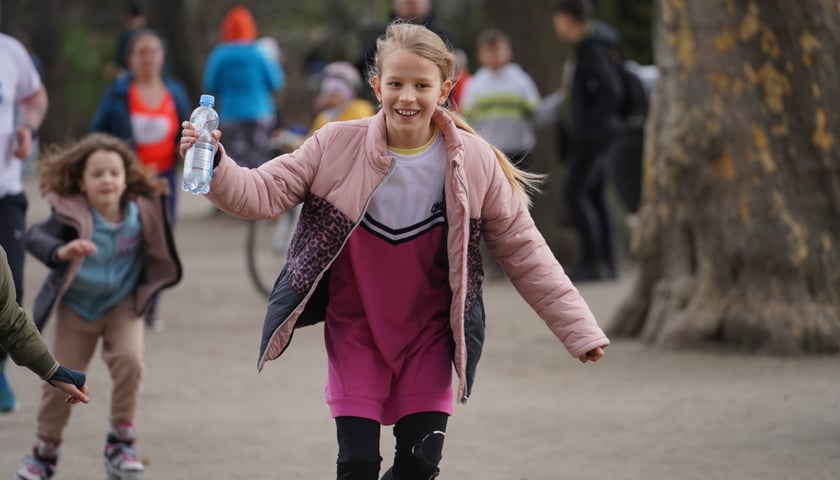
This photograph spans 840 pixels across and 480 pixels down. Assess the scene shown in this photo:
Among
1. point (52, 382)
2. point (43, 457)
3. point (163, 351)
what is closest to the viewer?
point (52, 382)

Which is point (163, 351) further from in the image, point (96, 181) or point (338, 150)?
point (338, 150)

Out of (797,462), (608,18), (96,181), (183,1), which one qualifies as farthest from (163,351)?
(183,1)

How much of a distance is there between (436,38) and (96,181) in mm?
2024

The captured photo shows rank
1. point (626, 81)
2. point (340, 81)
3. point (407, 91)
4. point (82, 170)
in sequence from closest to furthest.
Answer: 1. point (407, 91)
2. point (82, 170)
3. point (340, 81)
4. point (626, 81)

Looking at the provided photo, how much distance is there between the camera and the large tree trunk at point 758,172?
879 cm

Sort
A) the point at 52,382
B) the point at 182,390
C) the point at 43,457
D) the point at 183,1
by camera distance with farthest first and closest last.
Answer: the point at 183,1
the point at 182,390
the point at 43,457
the point at 52,382

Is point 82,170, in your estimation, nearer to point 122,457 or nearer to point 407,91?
point 122,457

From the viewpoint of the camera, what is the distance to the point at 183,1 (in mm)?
30125

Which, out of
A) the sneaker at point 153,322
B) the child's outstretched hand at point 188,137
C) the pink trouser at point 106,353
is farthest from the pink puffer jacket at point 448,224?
the sneaker at point 153,322

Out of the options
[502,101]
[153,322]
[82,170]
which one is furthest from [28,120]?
[502,101]

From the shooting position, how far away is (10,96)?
699 cm

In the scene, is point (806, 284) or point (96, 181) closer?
point (96, 181)

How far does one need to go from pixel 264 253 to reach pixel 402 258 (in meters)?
8.20

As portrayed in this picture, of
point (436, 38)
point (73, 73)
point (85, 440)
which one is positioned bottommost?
point (85, 440)
